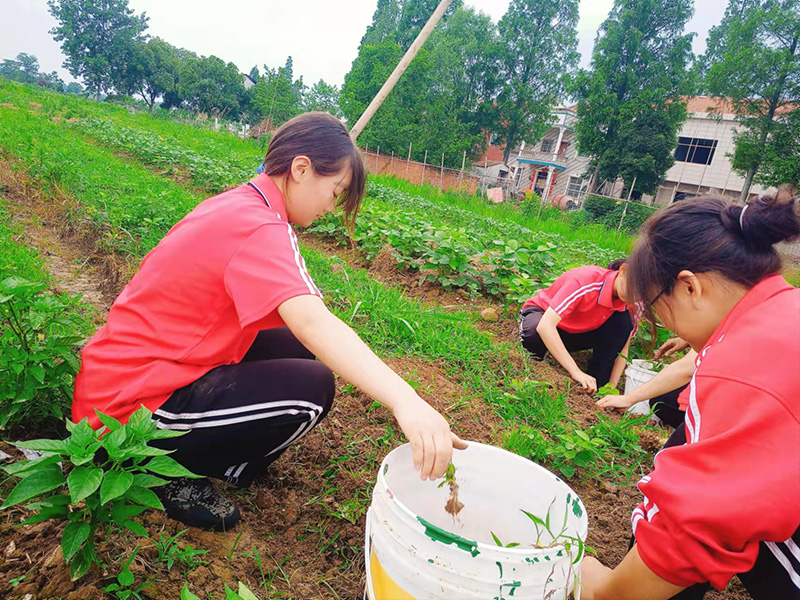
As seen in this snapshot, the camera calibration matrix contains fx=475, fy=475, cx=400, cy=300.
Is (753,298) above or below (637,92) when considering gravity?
below

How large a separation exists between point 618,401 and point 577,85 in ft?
77.4

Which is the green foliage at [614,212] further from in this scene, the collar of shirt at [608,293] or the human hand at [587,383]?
the human hand at [587,383]

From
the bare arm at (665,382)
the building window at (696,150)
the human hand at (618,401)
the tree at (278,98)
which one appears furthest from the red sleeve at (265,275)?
the building window at (696,150)

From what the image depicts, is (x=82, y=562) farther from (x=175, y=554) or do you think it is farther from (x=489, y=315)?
(x=489, y=315)

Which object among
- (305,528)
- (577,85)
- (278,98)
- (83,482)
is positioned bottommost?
(305,528)

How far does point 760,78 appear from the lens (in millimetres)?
18453

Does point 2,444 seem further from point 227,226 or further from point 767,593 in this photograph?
point 767,593

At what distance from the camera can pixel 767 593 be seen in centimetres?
112

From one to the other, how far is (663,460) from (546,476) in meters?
0.26

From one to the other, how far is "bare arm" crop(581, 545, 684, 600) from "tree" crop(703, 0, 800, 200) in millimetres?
21221

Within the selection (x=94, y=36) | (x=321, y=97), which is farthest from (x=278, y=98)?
(x=94, y=36)

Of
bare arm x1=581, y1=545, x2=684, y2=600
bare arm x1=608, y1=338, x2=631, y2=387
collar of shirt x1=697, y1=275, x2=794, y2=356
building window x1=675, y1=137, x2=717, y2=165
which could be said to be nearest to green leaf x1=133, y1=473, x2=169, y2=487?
bare arm x1=581, y1=545, x2=684, y2=600

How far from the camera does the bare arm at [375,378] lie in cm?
90

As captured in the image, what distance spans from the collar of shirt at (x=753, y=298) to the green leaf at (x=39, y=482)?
1.39 m
